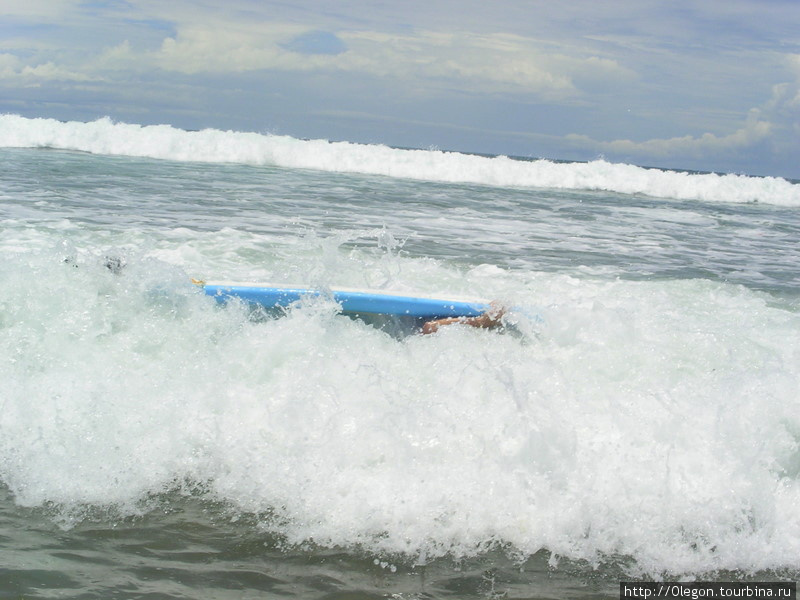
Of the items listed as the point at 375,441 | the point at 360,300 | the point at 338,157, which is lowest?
the point at 375,441

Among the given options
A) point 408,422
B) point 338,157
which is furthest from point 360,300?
point 338,157

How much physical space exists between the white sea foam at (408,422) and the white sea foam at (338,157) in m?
19.1

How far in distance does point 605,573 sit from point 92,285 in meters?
3.67

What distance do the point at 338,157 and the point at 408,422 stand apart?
21.0m

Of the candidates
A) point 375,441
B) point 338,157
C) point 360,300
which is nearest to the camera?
point 375,441

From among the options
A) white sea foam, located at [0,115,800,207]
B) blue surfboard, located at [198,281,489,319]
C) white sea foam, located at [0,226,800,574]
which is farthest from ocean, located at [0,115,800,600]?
white sea foam, located at [0,115,800,207]

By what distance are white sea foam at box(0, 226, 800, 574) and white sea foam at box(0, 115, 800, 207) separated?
19125 millimetres

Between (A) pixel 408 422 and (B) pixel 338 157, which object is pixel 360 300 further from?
(B) pixel 338 157

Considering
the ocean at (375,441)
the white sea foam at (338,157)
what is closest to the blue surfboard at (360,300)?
the ocean at (375,441)

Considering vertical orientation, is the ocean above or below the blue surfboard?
below

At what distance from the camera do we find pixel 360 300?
201 inches

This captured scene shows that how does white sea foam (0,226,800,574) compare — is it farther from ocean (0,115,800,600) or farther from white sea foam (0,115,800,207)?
white sea foam (0,115,800,207)

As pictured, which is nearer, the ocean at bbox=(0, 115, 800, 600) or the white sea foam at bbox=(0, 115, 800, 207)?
the ocean at bbox=(0, 115, 800, 600)

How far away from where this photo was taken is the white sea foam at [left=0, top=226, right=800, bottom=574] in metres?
3.36
